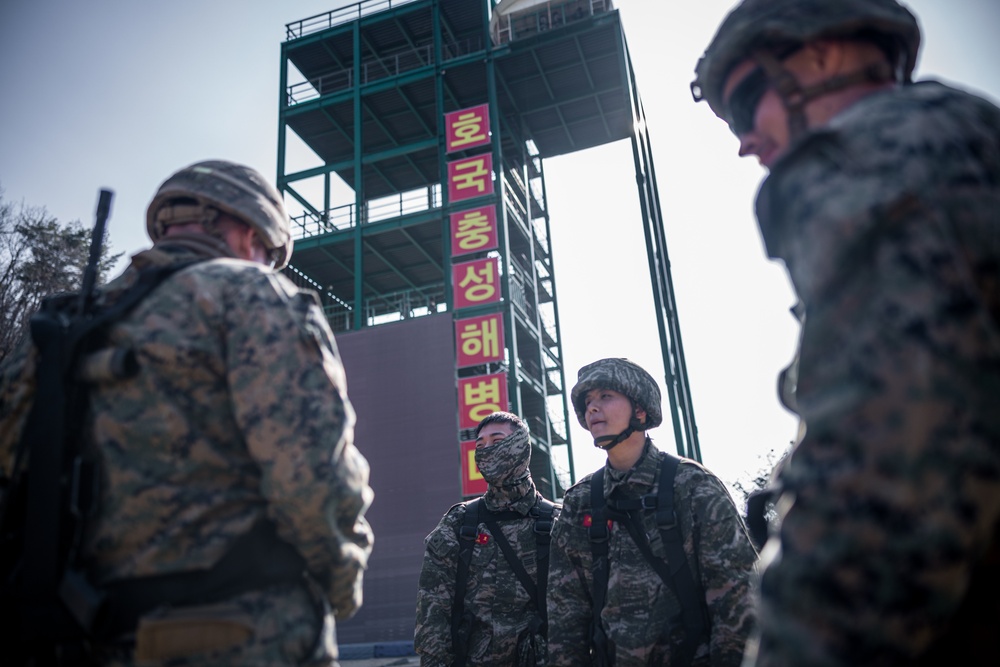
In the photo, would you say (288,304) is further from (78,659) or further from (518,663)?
(518,663)

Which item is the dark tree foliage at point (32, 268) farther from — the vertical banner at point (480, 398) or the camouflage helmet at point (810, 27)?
the camouflage helmet at point (810, 27)

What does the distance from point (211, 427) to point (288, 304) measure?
1.31 feet

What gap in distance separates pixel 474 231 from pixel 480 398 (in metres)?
5.19

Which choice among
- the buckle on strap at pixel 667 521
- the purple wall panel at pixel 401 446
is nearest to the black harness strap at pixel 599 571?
the buckle on strap at pixel 667 521

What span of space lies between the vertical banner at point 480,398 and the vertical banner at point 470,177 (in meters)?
5.90

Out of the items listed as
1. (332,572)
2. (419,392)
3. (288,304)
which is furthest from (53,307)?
(419,392)

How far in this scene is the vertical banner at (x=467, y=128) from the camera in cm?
2155

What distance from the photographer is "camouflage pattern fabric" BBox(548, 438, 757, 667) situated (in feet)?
10.4

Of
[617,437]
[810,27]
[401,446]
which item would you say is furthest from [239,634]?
[401,446]

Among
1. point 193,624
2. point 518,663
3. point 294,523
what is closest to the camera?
point 193,624

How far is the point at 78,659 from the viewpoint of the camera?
156cm

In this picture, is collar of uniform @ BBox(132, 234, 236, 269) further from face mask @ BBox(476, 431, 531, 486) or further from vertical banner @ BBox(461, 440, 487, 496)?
vertical banner @ BBox(461, 440, 487, 496)

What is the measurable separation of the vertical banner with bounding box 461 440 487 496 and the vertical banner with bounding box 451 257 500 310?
4185 mm

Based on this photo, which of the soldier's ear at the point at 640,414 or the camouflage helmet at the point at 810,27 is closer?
the camouflage helmet at the point at 810,27
